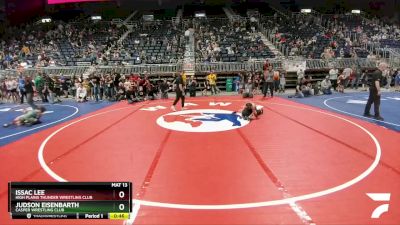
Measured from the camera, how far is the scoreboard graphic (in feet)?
10.4

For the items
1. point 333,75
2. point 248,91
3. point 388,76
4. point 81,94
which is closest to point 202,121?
point 248,91

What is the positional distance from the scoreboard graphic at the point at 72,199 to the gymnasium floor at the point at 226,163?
979 millimetres

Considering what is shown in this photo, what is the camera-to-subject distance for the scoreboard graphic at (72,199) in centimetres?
318

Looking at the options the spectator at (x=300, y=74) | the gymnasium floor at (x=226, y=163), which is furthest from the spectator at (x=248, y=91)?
the gymnasium floor at (x=226, y=163)

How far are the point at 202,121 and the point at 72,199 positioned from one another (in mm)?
7380

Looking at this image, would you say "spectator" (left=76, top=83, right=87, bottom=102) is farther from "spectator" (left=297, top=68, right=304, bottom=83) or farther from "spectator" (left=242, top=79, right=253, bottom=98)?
"spectator" (left=297, top=68, right=304, bottom=83)

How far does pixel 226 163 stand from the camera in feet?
21.2

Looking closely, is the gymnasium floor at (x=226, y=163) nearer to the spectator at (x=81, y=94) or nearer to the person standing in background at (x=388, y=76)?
the spectator at (x=81, y=94)

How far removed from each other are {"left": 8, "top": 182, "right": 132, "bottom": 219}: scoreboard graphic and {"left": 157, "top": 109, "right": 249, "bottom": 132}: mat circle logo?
19.9 feet

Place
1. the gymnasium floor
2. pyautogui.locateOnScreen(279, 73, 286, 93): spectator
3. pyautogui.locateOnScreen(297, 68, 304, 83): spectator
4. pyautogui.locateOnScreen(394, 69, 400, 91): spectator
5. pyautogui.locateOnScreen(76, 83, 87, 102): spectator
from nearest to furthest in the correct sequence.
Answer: the gymnasium floor → pyautogui.locateOnScreen(76, 83, 87, 102): spectator → pyautogui.locateOnScreen(297, 68, 304, 83): spectator → pyautogui.locateOnScreen(394, 69, 400, 91): spectator → pyautogui.locateOnScreen(279, 73, 286, 93): spectator

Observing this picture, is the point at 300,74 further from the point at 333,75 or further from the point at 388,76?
the point at 388,76

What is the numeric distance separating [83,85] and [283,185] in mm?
14793

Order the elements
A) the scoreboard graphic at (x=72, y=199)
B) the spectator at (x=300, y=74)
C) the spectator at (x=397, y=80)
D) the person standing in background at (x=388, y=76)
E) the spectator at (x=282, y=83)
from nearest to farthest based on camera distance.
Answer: the scoreboard graphic at (x=72, y=199), the spectator at (x=300, y=74), the spectator at (x=397, y=80), the spectator at (x=282, y=83), the person standing in background at (x=388, y=76)

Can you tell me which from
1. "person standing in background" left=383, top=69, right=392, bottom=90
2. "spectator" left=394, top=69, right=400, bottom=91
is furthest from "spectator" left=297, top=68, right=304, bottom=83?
"spectator" left=394, top=69, right=400, bottom=91
